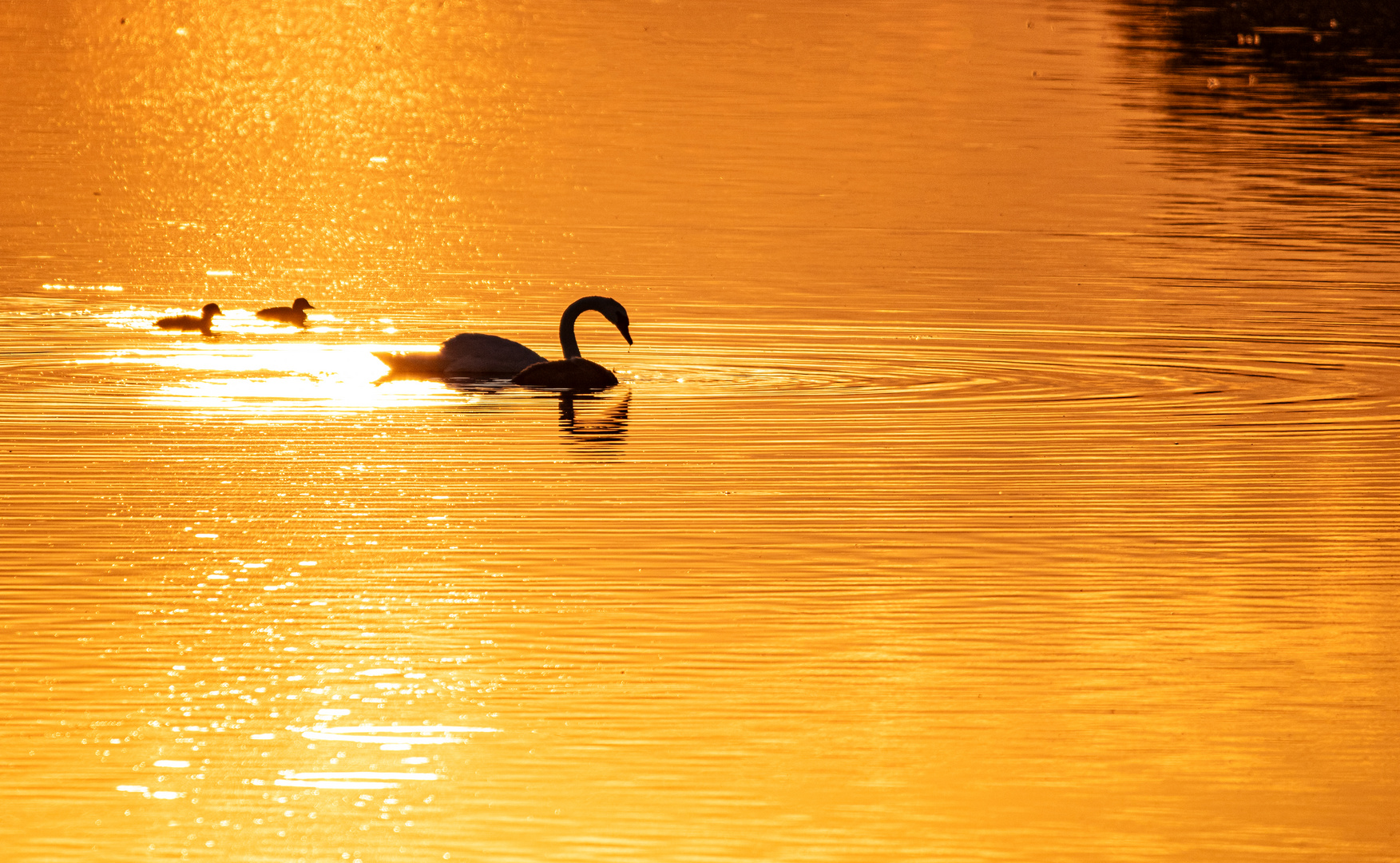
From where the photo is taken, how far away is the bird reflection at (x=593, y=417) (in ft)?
63.8

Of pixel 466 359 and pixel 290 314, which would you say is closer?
pixel 466 359

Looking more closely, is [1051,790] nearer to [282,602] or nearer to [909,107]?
[282,602]

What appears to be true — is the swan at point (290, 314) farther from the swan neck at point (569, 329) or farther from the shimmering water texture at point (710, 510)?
the swan neck at point (569, 329)

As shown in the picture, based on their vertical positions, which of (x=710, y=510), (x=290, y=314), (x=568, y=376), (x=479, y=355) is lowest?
(x=710, y=510)

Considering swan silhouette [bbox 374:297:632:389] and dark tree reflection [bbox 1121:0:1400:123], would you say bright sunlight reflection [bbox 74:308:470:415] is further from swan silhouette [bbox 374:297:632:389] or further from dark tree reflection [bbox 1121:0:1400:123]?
dark tree reflection [bbox 1121:0:1400:123]

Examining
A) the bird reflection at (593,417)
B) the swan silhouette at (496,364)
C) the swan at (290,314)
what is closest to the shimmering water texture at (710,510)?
the bird reflection at (593,417)

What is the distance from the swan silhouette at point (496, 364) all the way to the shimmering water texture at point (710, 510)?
0.18 meters

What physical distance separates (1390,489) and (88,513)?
8342mm

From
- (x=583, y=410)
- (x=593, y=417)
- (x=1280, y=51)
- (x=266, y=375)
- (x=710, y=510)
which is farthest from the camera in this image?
(x=1280, y=51)

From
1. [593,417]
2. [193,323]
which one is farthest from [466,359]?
[193,323]

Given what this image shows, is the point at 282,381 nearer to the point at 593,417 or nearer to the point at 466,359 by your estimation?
the point at 466,359

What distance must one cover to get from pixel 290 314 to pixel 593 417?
5496mm

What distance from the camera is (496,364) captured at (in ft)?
72.7

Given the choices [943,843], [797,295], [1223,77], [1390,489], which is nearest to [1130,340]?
[797,295]
